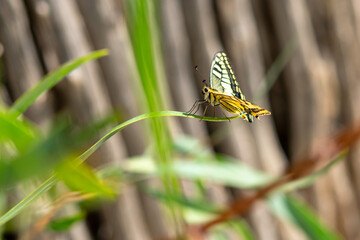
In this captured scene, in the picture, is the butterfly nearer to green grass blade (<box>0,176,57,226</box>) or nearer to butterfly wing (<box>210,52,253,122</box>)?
butterfly wing (<box>210,52,253,122</box>)

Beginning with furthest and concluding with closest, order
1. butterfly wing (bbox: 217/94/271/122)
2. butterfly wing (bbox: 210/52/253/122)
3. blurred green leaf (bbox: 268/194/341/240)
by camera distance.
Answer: blurred green leaf (bbox: 268/194/341/240), butterfly wing (bbox: 210/52/253/122), butterfly wing (bbox: 217/94/271/122)

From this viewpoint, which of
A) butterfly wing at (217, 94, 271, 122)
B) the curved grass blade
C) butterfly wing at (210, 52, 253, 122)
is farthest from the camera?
butterfly wing at (210, 52, 253, 122)

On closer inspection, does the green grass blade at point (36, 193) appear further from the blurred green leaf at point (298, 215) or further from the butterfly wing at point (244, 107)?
the blurred green leaf at point (298, 215)

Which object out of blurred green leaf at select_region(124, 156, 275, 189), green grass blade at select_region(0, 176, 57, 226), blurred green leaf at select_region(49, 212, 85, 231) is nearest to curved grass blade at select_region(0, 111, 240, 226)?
green grass blade at select_region(0, 176, 57, 226)

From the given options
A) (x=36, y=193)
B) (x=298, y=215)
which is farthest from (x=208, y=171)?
(x=36, y=193)

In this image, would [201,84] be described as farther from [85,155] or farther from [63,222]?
[85,155]

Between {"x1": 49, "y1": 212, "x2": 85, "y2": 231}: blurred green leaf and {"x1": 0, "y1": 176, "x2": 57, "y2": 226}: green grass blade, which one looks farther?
{"x1": 49, "y1": 212, "x2": 85, "y2": 231}: blurred green leaf

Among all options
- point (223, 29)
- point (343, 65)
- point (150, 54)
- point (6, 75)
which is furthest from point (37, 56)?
point (343, 65)
